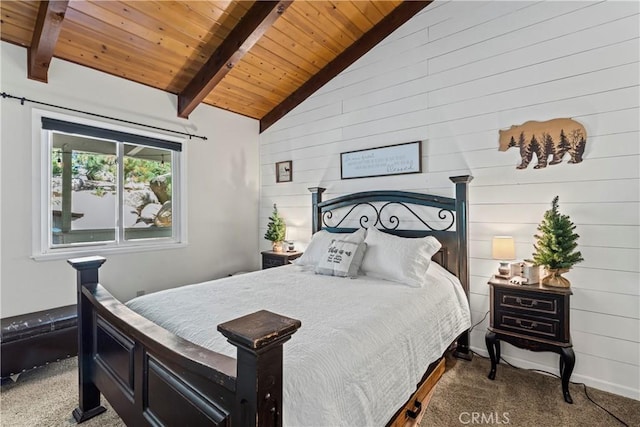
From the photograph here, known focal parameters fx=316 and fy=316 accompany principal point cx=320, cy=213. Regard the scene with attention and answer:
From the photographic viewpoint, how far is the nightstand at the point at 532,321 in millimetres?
2158

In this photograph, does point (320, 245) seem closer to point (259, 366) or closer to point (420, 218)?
point (420, 218)

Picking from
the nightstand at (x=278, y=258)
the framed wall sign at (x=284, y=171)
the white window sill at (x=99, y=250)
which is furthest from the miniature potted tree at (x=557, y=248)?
the white window sill at (x=99, y=250)

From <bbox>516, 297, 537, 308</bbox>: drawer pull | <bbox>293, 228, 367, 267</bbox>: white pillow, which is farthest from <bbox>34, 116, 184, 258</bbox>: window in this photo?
<bbox>516, 297, 537, 308</bbox>: drawer pull

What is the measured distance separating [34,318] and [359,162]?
3229 mm

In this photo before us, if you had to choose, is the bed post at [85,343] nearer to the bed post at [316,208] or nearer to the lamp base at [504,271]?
the bed post at [316,208]

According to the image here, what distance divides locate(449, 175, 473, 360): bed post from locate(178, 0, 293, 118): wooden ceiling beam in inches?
83.9

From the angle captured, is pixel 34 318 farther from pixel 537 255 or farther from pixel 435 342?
pixel 537 255

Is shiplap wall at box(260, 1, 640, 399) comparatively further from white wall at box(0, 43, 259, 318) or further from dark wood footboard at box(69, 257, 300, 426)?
dark wood footboard at box(69, 257, 300, 426)

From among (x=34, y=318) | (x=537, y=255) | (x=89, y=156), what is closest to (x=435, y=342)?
(x=537, y=255)

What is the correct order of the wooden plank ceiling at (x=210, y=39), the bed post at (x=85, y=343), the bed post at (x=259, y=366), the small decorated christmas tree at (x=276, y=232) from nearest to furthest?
the bed post at (x=259, y=366), the bed post at (x=85, y=343), the wooden plank ceiling at (x=210, y=39), the small decorated christmas tree at (x=276, y=232)

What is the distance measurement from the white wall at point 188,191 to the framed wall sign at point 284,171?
426 millimetres

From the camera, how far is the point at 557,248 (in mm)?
2238

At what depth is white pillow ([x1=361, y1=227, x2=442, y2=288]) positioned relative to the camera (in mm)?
2453

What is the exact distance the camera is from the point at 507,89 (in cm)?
270
